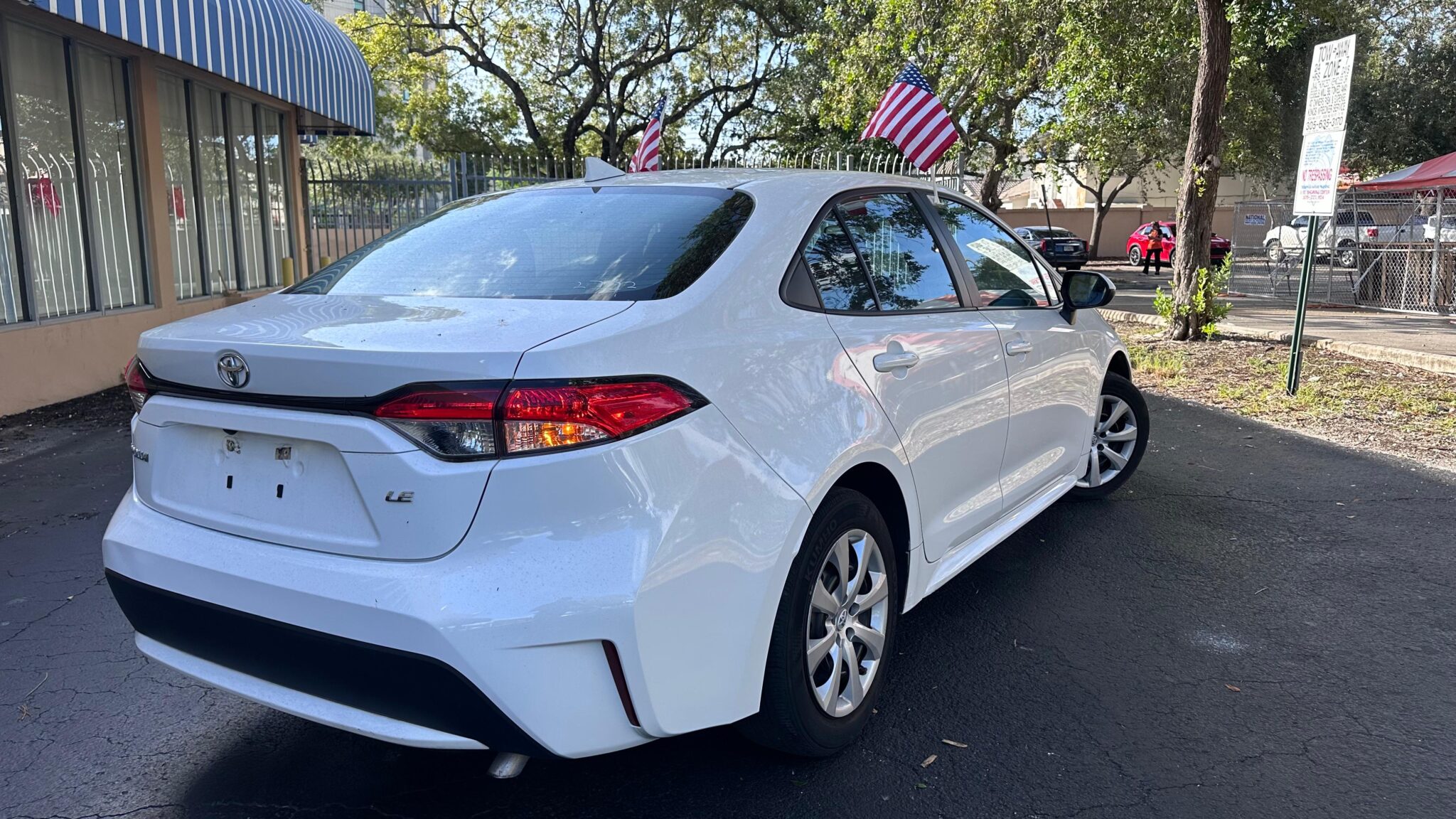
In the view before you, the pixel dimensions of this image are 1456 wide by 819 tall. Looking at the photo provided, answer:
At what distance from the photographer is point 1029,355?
4.08 metres

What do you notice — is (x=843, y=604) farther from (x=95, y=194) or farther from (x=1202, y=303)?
(x=1202, y=303)

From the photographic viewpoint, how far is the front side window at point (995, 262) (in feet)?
13.2

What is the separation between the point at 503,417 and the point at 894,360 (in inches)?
54.2

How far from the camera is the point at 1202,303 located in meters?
11.6

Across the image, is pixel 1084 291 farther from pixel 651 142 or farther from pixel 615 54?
pixel 615 54

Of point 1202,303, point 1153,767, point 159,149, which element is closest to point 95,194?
point 159,149

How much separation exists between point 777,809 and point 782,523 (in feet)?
2.66

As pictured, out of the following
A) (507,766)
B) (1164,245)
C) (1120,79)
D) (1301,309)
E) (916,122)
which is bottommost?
(507,766)

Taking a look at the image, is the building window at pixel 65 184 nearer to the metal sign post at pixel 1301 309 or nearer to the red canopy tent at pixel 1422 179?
the metal sign post at pixel 1301 309

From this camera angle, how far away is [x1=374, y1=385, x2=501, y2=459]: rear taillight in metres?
2.17

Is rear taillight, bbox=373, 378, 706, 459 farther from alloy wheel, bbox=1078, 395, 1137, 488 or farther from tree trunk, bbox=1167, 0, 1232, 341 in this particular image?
tree trunk, bbox=1167, 0, 1232, 341

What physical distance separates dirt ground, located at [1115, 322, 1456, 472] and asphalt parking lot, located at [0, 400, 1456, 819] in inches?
92.4

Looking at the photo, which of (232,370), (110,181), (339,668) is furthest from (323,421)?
(110,181)

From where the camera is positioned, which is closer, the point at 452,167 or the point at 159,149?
the point at 159,149
